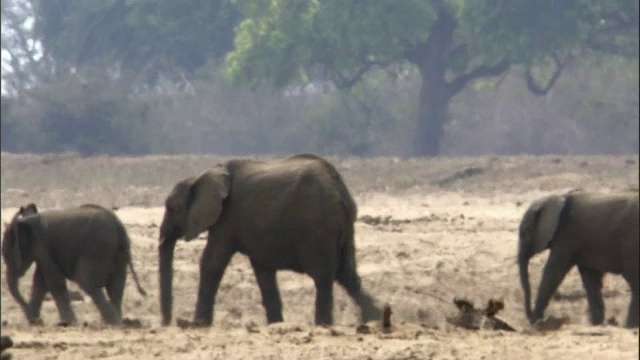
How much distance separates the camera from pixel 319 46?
42.8m

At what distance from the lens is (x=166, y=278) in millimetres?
14156

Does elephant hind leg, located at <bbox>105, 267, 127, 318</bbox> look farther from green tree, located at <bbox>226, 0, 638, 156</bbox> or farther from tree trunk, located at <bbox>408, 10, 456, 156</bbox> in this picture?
tree trunk, located at <bbox>408, 10, 456, 156</bbox>

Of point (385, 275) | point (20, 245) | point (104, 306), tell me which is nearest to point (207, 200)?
point (104, 306)

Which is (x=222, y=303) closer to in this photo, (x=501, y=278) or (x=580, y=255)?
(x=501, y=278)

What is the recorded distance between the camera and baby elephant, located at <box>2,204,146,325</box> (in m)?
14.8

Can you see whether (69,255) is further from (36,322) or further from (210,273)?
(210,273)

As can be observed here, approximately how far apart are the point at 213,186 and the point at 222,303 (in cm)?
342

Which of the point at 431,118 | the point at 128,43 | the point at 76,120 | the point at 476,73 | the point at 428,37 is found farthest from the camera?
the point at 128,43

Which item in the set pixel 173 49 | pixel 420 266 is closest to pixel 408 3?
pixel 173 49

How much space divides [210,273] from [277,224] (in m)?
0.65

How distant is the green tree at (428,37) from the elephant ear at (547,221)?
27.0 meters

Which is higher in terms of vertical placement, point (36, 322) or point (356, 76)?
point (356, 76)

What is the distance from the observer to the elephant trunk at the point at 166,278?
46.1ft

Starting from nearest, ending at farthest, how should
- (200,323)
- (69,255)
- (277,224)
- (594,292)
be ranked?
(200,323) < (277,224) < (594,292) < (69,255)
